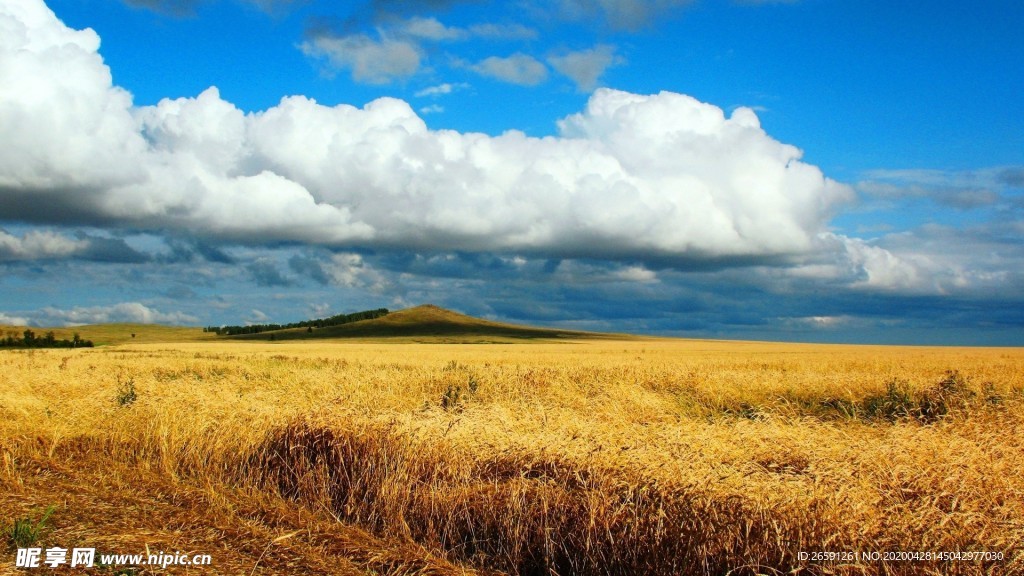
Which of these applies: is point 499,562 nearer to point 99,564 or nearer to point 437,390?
point 99,564

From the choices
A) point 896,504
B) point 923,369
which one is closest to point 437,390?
point 896,504

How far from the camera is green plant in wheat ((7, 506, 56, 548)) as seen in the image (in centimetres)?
632

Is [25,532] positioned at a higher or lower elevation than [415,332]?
lower

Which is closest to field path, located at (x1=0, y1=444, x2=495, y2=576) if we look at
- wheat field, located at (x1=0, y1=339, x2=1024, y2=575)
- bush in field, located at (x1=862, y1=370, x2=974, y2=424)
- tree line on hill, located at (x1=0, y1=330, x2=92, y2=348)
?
wheat field, located at (x1=0, y1=339, x2=1024, y2=575)

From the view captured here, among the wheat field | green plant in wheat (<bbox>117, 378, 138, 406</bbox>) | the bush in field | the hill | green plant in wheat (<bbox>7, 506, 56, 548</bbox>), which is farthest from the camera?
the hill

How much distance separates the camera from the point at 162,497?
8.79 metres

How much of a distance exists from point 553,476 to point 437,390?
15.1m

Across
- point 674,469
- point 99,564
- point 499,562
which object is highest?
point 674,469

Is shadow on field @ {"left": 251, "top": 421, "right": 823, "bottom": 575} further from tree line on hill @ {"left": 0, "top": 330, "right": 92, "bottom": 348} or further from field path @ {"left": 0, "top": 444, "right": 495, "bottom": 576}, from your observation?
tree line on hill @ {"left": 0, "top": 330, "right": 92, "bottom": 348}

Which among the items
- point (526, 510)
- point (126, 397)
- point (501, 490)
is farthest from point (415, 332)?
point (526, 510)

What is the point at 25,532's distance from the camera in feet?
21.2

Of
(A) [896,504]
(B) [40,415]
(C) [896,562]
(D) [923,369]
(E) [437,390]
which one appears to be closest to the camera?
(C) [896,562]

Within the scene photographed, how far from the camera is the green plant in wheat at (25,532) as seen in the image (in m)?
6.32

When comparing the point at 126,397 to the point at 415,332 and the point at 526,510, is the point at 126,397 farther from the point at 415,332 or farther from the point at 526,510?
the point at 415,332
